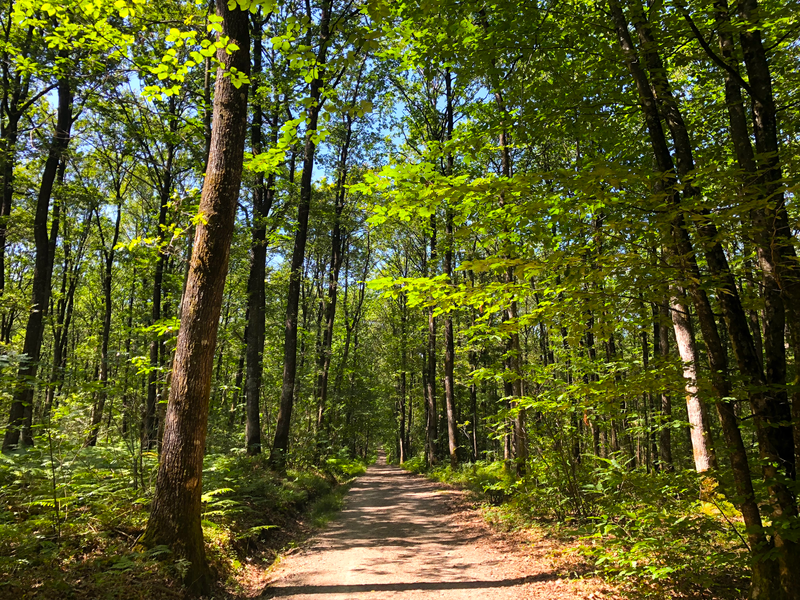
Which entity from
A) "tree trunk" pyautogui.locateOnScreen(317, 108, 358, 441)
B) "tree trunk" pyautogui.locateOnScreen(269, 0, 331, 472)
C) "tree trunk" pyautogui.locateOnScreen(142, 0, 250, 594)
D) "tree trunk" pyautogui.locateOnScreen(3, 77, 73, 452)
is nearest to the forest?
"tree trunk" pyautogui.locateOnScreen(142, 0, 250, 594)

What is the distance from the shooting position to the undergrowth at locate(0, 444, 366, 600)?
414 cm

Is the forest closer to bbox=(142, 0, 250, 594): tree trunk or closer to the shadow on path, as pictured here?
bbox=(142, 0, 250, 594): tree trunk

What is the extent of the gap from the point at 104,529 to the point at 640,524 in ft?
21.6

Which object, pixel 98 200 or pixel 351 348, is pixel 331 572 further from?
pixel 351 348

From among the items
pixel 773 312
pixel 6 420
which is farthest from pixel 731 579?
pixel 6 420

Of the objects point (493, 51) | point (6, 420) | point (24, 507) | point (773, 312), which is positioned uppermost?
point (493, 51)

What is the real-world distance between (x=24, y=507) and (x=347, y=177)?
16501 mm

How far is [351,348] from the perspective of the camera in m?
26.5

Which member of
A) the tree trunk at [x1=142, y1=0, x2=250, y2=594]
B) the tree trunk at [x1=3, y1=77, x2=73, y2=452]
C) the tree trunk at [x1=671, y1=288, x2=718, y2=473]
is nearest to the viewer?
the tree trunk at [x1=142, y1=0, x2=250, y2=594]

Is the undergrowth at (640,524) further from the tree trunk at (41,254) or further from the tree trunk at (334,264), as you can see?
the tree trunk at (41,254)

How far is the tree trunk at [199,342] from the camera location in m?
4.89

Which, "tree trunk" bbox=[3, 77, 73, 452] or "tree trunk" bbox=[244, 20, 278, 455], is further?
"tree trunk" bbox=[3, 77, 73, 452]

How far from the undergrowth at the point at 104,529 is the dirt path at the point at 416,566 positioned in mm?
870

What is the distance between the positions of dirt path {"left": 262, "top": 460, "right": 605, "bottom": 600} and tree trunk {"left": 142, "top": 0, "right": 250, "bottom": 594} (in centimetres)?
162
